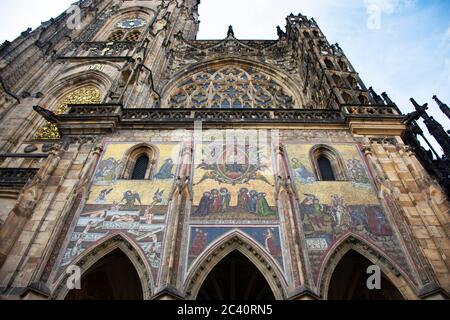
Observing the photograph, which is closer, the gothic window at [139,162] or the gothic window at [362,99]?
the gothic window at [139,162]

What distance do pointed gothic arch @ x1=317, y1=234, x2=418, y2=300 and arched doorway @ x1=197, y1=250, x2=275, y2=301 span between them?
9.03 feet

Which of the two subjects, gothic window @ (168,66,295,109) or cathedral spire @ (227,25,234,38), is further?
cathedral spire @ (227,25,234,38)

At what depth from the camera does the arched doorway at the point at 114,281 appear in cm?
781

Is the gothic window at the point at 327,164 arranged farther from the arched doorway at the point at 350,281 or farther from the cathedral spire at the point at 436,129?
the cathedral spire at the point at 436,129

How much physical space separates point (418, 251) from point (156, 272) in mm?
5118

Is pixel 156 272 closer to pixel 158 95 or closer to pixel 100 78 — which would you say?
pixel 158 95

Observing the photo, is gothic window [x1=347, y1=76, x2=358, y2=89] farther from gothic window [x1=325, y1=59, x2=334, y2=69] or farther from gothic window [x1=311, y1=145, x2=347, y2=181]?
gothic window [x1=311, y1=145, x2=347, y2=181]

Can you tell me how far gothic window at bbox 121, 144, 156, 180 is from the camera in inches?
341

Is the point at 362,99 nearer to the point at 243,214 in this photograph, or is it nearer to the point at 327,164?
the point at 327,164

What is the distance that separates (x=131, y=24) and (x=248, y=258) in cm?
2070

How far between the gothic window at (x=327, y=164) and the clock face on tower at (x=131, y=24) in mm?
17572

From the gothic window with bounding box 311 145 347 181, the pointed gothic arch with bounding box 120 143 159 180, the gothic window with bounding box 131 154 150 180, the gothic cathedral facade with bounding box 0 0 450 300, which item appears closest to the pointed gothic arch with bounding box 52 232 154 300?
the gothic cathedral facade with bounding box 0 0 450 300

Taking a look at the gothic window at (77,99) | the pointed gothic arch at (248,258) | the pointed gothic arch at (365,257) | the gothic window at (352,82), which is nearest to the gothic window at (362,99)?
the gothic window at (352,82)
